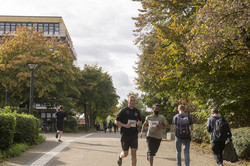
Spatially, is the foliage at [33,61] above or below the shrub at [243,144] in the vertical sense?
above

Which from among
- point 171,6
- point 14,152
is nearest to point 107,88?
point 171,6

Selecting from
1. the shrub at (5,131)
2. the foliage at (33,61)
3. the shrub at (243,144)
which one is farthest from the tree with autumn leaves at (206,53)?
the foliage at (33,61)

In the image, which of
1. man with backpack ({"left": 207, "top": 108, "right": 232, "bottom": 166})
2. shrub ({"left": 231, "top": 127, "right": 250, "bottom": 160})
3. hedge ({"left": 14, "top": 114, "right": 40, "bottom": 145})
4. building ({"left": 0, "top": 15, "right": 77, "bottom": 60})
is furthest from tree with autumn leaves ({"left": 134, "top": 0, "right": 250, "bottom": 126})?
building ({"left": 0, "top": 15, "right": 77, "bottom": 60})

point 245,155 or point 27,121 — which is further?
point 27,121

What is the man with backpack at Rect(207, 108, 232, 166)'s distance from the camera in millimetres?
8602

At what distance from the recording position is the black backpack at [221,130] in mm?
8586

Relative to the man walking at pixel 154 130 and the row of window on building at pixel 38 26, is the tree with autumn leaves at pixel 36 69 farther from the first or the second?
the row of window on building at pixel 38 26

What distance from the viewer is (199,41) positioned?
9383mm

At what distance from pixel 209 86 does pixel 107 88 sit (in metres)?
32.1

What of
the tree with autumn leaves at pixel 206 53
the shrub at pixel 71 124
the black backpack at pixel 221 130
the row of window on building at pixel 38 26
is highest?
the row of window on building at pixel 38 26

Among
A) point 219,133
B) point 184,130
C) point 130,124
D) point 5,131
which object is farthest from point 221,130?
point 5,131

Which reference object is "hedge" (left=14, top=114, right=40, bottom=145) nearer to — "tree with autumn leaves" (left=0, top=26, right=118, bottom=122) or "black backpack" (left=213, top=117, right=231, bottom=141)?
"black backpack" (left=213, top=117, right=231, bottom=141)

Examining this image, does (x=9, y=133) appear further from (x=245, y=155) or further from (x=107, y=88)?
(x=107, y=88)

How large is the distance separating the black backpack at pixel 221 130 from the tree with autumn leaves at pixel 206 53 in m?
2.06
